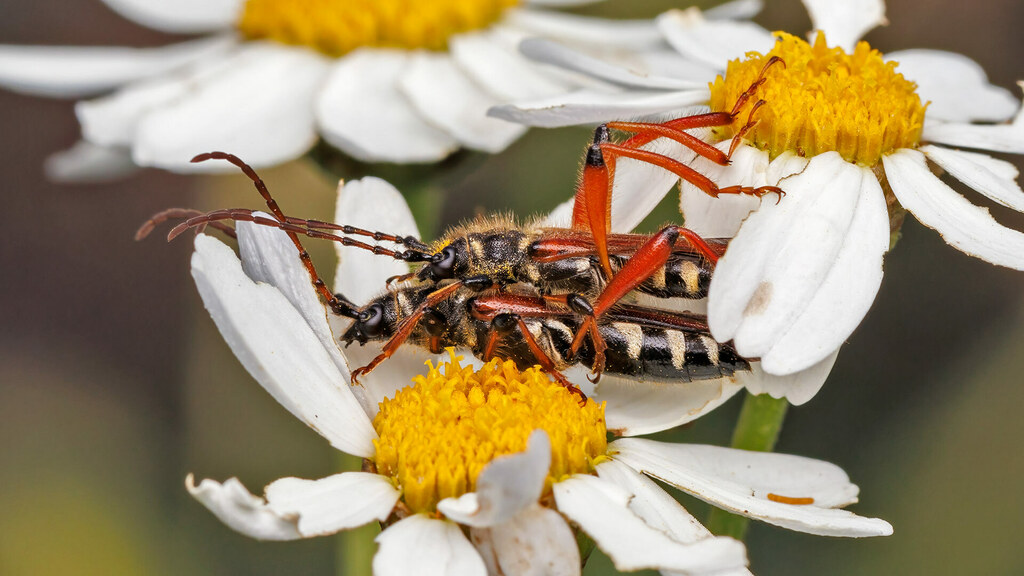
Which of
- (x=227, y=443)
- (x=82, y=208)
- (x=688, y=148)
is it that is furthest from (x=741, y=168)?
(x=82, y=208)

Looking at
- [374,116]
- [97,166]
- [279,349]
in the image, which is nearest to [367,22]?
[374,116]

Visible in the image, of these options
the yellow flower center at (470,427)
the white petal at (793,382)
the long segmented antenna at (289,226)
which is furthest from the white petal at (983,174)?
the long segmented antenna at (289,226)

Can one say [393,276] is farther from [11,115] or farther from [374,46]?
[11,115]

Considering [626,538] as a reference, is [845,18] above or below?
above

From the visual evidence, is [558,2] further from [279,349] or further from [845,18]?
[279,349]

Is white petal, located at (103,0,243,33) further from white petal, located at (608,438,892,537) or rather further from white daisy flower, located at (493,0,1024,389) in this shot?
white petal, located at (608,438,892,537)

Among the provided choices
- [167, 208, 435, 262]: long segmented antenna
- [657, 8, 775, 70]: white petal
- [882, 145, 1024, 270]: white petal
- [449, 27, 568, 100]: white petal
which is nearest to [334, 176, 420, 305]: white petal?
[167, 208, 435, 262]: long segmented antenna

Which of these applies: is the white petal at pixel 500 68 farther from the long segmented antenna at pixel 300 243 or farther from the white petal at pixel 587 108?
the long segmented antenna at pixel 300 243
